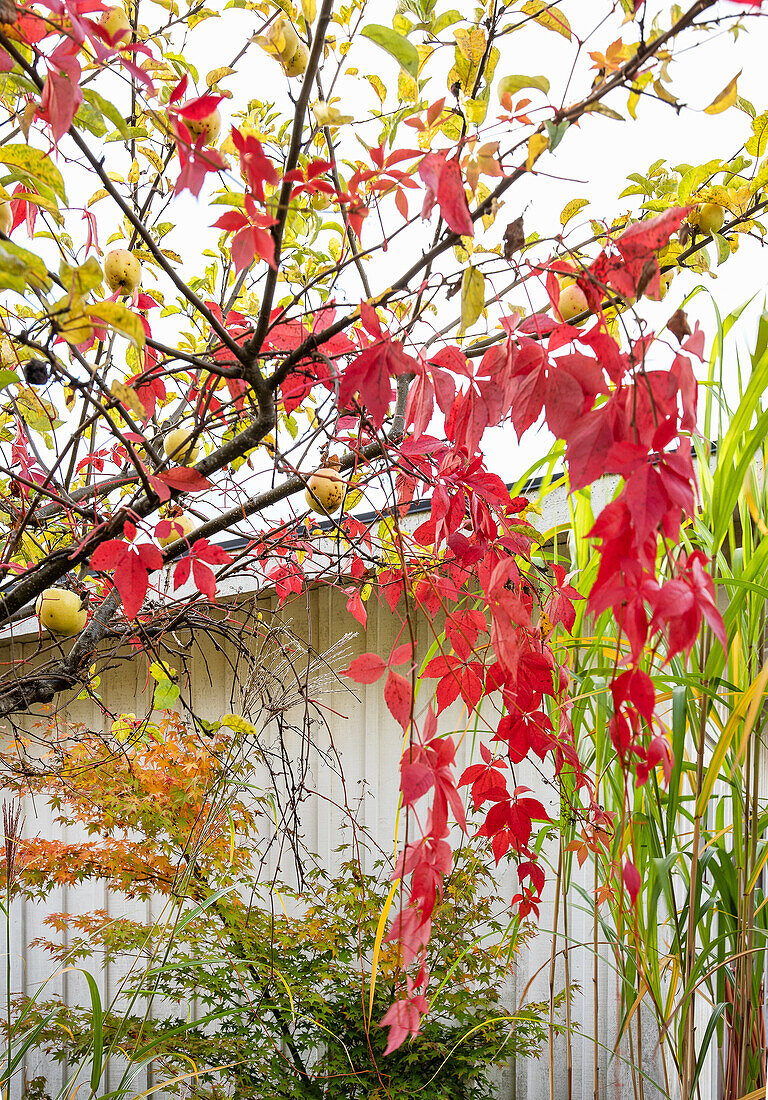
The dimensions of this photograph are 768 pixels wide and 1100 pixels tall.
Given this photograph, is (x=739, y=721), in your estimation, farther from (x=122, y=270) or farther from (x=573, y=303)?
(x=122, y=270)

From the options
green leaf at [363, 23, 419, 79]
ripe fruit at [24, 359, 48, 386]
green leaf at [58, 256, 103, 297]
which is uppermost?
green leaf at [363, 23, 419, 79]

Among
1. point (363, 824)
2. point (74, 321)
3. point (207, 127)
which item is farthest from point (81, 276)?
point (363, 824)

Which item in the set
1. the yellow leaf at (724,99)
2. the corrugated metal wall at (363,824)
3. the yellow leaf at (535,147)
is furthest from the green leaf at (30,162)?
the corrugated metal wall at (363,824)

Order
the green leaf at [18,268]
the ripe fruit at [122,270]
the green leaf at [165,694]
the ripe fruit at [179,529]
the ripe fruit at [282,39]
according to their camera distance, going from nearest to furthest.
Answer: the green leaf at [18,268], the ripe fruit at [282,39], the ripe fruit at [122,270], the ripe fruit at [179,529], the green leaf at [165,694]

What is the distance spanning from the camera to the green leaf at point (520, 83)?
20.6 inches

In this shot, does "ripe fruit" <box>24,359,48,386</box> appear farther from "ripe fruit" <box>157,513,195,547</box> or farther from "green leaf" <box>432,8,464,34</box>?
"green leaf" <box>432,8,464,34</box>

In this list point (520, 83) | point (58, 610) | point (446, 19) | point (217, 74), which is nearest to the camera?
point (520, 83)

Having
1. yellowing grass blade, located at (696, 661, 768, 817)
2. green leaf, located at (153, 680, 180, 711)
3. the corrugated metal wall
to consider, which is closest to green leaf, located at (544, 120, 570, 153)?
yellowing grass blade, located at (696, 661, 768, 817)

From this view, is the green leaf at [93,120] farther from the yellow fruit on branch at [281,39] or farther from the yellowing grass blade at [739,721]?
the yellowing grass blade at [739,721]

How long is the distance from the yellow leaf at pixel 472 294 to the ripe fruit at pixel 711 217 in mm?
449

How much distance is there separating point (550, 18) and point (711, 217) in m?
0.33

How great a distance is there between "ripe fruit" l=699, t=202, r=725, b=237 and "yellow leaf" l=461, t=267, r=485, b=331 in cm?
45

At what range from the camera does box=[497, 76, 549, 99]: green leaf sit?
0.52 meters

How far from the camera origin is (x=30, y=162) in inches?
22.0
